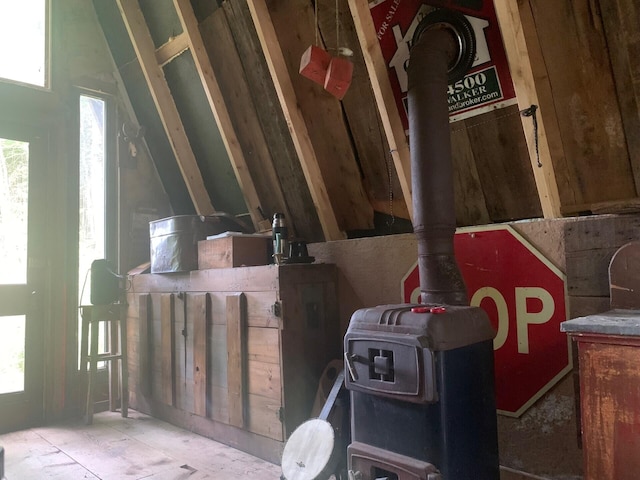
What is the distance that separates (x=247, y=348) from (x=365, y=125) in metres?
1.36

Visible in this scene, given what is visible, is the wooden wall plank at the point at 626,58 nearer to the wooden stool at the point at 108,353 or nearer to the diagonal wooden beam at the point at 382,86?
the diagonal wooden beam at the point at 382,86

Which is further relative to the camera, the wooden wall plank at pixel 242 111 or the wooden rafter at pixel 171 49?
the wooden rafter at pixel 171 49

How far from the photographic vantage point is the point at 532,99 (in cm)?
184

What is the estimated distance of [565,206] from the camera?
1.97 m

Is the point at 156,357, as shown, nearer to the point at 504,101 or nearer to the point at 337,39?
the point at 337,39

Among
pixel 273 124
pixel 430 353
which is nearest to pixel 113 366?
pixel 273 124

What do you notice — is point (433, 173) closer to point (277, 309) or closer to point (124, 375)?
point (277, 309)

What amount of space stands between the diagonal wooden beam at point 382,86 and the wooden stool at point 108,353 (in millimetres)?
2318

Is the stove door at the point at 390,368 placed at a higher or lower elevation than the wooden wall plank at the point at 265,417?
higher

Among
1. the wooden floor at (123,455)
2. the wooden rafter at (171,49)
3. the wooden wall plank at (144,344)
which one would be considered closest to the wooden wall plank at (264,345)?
the wooden floor at (123,455)

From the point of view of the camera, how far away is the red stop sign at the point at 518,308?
6.20 feet

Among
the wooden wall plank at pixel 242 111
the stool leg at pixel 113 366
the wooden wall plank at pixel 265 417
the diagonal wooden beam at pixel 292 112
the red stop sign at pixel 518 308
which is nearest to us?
the red stop sign at pixel 518 308

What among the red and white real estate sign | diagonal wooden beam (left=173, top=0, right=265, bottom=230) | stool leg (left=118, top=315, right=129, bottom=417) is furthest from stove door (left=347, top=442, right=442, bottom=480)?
stool leg (left=118, top=315, right=129, bottom=417)

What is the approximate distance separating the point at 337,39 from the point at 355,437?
6.09 ft
